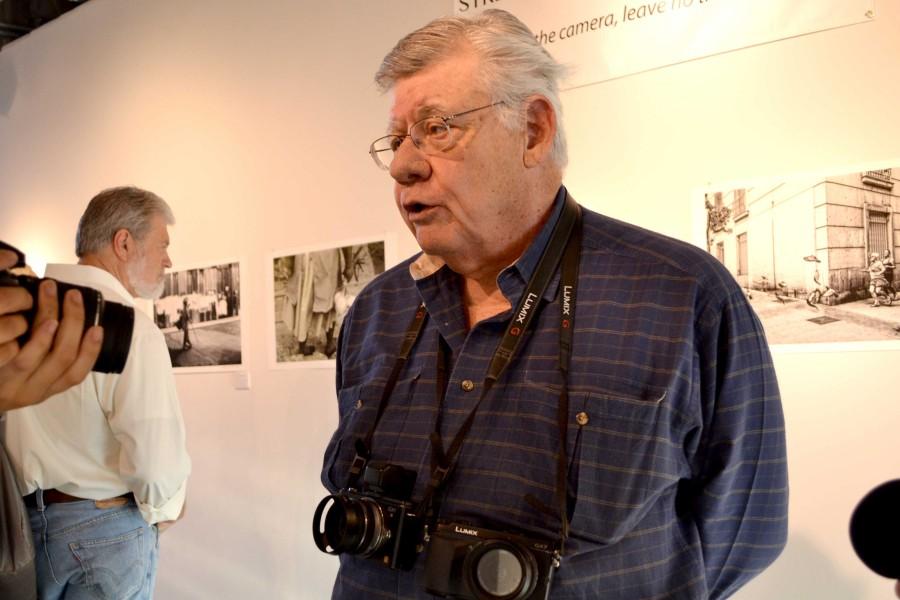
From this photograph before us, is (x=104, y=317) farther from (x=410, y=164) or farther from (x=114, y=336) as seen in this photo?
(x=410, y=164)

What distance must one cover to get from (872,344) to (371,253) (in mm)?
1967

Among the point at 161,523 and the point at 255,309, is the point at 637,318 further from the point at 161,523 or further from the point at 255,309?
the point at 255,309

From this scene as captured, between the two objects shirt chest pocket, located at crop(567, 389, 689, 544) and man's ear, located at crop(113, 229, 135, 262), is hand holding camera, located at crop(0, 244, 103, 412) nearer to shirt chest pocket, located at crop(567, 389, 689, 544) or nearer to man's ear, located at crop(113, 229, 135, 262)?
shirt chest pocket, located at crop(567, 389, 689, 544)

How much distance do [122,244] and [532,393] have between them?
215 cm

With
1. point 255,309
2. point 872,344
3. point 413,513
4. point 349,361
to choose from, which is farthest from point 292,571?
point 872,344

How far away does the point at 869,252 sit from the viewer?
7.13 ft

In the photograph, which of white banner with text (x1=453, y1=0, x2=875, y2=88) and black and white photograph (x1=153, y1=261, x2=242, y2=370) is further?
black and white photograph (x1=153, y1=261, x2=242, y2=370)

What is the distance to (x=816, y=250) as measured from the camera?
7.41 ft

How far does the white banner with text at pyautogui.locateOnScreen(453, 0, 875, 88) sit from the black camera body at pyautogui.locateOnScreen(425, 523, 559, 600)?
1340 mm

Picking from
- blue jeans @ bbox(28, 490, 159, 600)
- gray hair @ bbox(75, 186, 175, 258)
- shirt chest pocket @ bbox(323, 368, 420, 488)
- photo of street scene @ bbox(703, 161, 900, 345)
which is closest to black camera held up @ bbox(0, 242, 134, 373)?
shirt chest pocket @ bbox(323, 368, 420, 488)

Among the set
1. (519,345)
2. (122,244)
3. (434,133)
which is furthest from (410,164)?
(122,244)

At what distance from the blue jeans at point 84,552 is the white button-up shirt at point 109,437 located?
6 cm

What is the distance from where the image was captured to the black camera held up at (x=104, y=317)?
1127 mm

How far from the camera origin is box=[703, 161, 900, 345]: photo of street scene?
2152mm
